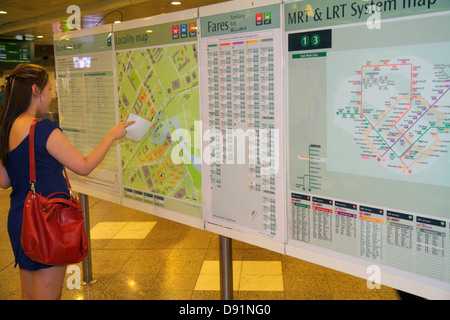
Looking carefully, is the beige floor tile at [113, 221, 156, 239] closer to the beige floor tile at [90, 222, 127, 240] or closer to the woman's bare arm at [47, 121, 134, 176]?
the beige floor tile at [90, 222, 127, 240]

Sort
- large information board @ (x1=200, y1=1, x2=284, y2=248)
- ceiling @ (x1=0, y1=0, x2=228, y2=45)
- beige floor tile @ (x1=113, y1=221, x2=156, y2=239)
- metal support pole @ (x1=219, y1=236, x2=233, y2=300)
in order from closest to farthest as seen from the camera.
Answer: large information board @ (x1=200, y1=1, x2=284, y2=248) < metal support pole @ (x1=219, y1=236, x2=233, y2=300) < beige floor tile @ (x1=113, y1=221, x2=156, y2=239) < ceiling @ (x1=0, y1=0, x2=228, y2=45)

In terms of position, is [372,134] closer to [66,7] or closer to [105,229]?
[105,229]

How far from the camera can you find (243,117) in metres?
2.33

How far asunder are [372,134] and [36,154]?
1.65 meters

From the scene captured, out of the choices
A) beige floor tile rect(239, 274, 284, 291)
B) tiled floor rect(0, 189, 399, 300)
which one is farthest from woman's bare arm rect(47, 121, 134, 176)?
beige floor tile rect(239, 274, 284, 291)

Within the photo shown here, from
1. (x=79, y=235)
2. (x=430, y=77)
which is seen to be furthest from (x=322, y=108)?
(x=79, y=235)

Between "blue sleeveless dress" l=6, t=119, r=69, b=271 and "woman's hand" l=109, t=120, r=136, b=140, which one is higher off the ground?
"woman's hand" l=109, t=120, r=136, b=140

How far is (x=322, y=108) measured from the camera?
78.4 inches

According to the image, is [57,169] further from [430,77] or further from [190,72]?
[430,77]

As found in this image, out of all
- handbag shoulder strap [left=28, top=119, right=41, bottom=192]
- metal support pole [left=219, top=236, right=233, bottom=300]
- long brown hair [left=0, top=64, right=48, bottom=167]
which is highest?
long brown hair [left=0, top=64, right=48, bottom=167]

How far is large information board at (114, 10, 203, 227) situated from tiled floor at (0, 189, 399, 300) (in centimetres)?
109

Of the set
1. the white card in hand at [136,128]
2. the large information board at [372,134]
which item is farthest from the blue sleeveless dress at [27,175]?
the large information board at [372,134]

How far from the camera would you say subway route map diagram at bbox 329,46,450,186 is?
1.63 metres

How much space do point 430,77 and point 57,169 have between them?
73.6 inches
